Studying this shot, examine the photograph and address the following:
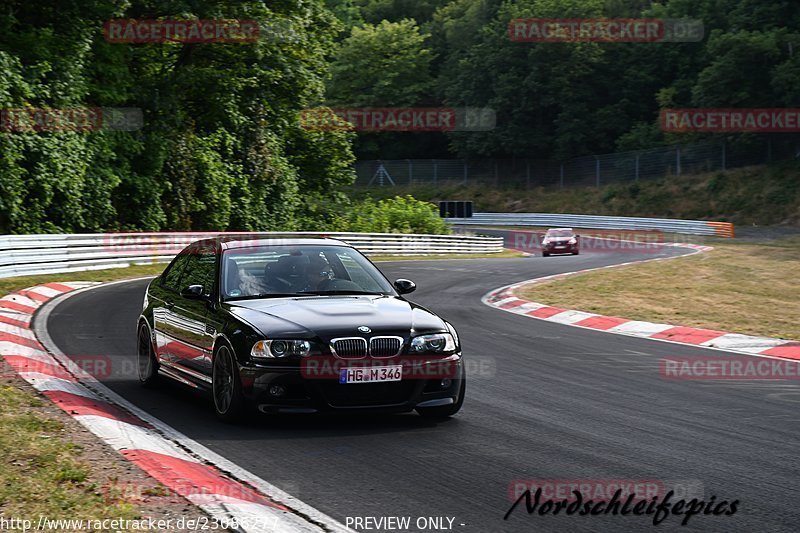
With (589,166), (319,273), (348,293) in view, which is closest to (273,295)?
(319,273)

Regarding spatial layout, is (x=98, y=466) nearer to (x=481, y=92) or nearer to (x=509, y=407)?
(x=509, y=407)

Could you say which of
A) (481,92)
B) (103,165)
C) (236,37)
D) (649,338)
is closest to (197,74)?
(236,37)

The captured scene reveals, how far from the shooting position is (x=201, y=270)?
921 cm

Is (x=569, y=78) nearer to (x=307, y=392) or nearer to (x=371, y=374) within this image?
(x=371, y=374)

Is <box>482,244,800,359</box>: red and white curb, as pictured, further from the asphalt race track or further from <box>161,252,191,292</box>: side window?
<box>161,252,191,292</box>: side window

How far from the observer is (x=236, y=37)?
34.6 metres

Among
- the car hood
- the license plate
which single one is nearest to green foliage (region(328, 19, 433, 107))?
the car hood

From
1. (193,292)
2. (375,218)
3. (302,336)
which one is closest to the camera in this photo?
(302,336)

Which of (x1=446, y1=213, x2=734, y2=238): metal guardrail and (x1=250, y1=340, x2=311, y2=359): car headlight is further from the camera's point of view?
(x1=446, y1=213, x2=734, y2=238): metal guardrail

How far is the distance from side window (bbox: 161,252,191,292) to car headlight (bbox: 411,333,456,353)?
287 centimetres

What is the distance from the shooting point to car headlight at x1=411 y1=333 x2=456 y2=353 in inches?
305

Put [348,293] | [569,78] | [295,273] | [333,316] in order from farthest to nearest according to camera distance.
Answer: [569,78]
[295,273]
[348,293]
[333,316]

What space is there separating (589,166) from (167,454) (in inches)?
2933

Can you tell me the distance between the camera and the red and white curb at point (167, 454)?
17.3 feet
